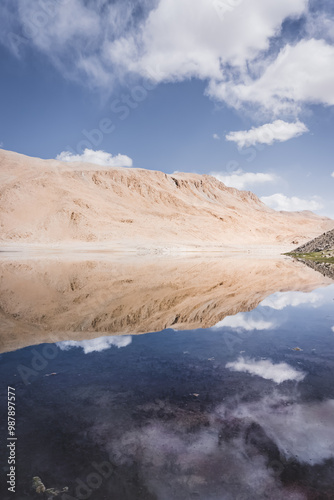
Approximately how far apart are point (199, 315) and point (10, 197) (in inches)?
3524

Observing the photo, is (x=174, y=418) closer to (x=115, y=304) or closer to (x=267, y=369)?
(x=267, y=369)

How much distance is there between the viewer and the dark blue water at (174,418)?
385cm

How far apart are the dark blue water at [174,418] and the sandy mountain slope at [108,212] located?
6355 centimetres

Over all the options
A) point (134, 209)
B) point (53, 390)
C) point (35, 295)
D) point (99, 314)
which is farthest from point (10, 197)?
point (53, 390)

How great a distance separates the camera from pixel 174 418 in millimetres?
5160

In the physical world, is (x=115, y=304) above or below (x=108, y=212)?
below

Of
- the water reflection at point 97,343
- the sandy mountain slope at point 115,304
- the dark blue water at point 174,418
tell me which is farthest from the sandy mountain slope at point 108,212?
the dark blue water at point 174,418

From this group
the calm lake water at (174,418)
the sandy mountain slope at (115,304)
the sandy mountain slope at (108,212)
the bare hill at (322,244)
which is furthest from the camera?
the sandy mountain slope at (108,212)

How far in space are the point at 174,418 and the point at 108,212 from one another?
9364cm

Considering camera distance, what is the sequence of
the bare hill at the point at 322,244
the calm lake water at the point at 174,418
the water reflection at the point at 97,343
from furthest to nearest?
the bare hill at the point at 322,244
the water reflection at the point at 97,343
the calm lake water at the point at 174,418

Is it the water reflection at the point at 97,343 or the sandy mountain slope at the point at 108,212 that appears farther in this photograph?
the sandy mountain slope at the point at 108,212

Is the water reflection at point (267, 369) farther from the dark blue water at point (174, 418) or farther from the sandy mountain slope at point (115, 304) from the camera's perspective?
the sandy mountain slope at point (115, 304)

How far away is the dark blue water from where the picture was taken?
12.6 ft

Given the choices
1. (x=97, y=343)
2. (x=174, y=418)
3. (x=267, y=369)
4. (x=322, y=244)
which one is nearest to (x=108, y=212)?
(x=322, y=244)
